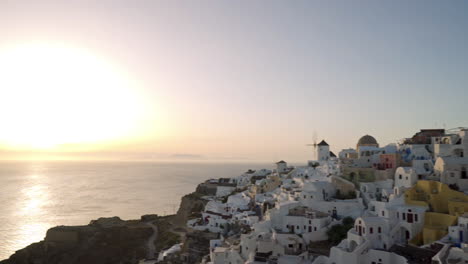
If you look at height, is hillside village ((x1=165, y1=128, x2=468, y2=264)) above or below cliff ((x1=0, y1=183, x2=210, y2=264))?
above

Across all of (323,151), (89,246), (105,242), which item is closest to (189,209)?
(105,242)

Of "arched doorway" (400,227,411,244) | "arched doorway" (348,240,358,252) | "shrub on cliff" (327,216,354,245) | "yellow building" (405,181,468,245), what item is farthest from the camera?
"shrub on cliff" (327,216,354,245)

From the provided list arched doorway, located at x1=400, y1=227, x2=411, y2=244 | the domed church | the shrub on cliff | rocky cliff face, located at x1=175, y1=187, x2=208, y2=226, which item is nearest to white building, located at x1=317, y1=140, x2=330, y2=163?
the domed church

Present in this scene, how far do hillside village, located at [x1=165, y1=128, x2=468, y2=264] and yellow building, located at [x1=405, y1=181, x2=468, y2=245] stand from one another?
51mm

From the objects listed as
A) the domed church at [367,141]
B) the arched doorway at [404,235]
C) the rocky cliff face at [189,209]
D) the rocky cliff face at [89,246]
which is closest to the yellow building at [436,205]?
the arched doorway at [404,235]

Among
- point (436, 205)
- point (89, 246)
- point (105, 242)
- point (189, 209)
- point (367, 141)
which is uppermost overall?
point (367, 141)

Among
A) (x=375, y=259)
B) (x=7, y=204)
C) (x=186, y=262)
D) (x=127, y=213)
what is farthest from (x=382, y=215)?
(x=7, y=204)

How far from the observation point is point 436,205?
73.5 feet

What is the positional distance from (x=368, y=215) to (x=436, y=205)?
4191 millimetres

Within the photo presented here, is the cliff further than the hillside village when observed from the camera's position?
Yes

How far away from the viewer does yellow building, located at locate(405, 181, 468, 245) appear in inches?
795

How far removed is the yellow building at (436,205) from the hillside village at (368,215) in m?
0.05

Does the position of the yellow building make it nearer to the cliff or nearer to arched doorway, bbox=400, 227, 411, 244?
arched doorway, bbox=400, 227, 411, 244

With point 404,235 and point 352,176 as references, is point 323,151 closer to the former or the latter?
point 352,176
